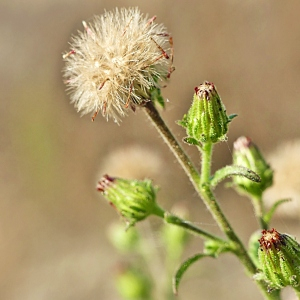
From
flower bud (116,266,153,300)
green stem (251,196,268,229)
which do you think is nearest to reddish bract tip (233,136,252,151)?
green stem (251,196,268,229)

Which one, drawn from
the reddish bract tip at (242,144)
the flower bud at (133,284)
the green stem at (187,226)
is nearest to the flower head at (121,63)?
the green stem at (187,226)

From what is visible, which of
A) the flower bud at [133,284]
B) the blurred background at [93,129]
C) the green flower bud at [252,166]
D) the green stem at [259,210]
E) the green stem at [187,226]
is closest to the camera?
the green stem at [187,226]

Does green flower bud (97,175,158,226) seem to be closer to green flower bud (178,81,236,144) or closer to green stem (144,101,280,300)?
green stem (144,101,280,300)

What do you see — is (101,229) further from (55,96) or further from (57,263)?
(55,96)

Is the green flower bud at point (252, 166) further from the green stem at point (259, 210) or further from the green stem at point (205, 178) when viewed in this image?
the green stem at point (205, 178)

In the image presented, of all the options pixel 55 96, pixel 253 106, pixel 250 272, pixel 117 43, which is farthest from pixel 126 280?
pixel 55 96

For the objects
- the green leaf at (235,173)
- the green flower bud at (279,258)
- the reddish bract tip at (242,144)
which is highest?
the reddish bract tip at (242,144)

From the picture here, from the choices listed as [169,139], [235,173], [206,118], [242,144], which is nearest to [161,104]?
[169,139]
